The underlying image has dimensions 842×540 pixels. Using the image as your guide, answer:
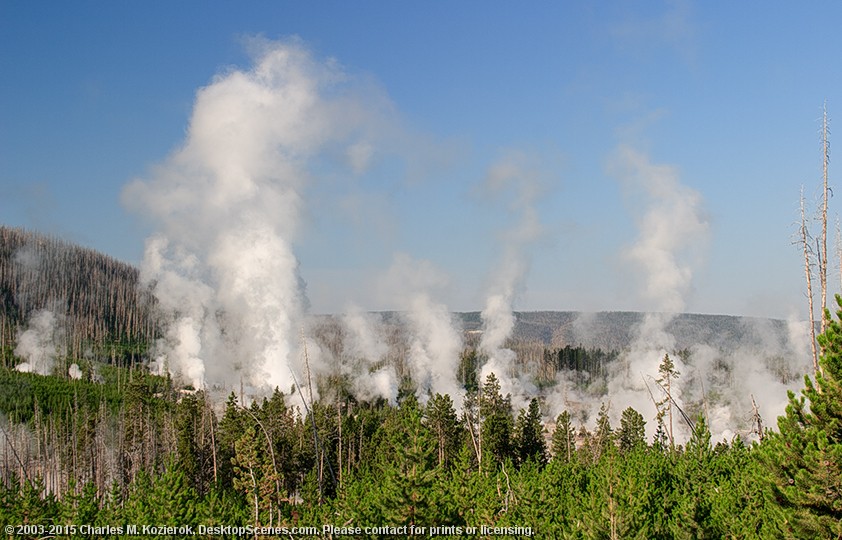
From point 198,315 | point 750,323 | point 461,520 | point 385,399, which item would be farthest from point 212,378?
point 750,323

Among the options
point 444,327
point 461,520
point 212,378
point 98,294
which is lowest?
point 461,520

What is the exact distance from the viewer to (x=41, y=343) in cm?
14275

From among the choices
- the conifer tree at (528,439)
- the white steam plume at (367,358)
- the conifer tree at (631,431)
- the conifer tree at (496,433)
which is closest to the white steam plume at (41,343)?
the white steam plume at (367,358)

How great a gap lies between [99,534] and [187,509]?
149 inches

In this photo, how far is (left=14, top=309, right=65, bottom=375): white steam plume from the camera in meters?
128

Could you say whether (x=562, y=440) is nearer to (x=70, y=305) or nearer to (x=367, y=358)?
(x=367, y=358)

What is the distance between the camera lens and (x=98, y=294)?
195m

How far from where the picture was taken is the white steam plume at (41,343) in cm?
12800

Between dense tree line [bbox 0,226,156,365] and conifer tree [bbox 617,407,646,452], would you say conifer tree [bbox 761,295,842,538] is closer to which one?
conifer tree [bbox 617,407,646,452]

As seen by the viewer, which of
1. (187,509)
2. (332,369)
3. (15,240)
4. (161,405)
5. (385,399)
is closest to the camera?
(187,509)

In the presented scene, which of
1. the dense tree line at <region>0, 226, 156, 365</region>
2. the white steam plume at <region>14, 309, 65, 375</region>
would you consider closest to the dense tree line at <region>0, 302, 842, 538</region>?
the white steam plume at <region>14, 309, 65, 375</region>

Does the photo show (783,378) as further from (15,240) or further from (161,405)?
(15,240)

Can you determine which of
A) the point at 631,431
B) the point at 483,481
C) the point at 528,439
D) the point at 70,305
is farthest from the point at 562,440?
the point at 70,305

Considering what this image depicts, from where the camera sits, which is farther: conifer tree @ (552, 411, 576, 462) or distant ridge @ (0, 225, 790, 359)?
distant ridge @ (0, 225, 790, 359)
